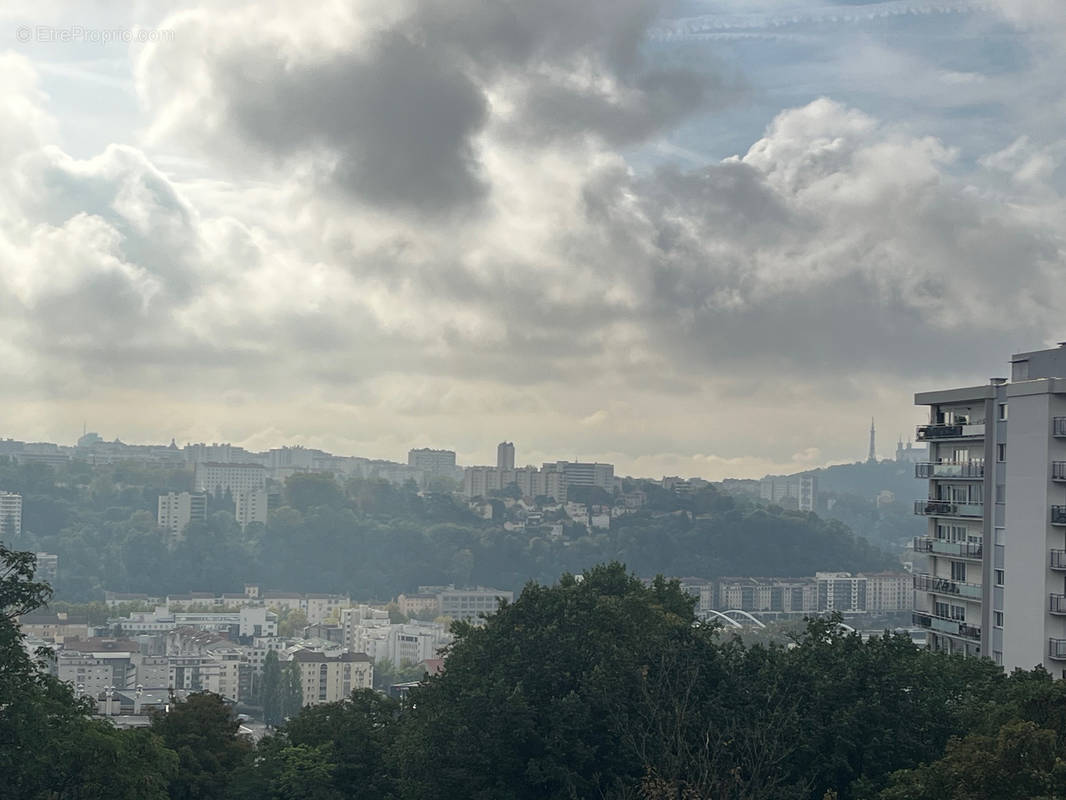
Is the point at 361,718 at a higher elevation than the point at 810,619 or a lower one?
lower

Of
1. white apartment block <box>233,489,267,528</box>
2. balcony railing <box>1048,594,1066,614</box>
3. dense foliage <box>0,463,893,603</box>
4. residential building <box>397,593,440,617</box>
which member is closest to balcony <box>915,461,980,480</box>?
balcony railing <box>1048,594,1066,614</box>

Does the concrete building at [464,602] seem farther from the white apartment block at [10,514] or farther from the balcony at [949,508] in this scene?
the balcony at [949,508]

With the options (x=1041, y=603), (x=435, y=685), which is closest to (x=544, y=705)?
(x=435, y=685)

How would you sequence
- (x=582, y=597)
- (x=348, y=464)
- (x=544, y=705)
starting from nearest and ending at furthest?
(x=544, y=705) → (x=582, y=597) → (x=348, y=464)

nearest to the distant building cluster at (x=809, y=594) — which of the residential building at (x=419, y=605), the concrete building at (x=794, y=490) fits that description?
the residential building at (x=419, y=605)

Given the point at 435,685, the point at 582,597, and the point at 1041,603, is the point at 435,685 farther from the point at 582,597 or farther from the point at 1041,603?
the point at 1041,603
